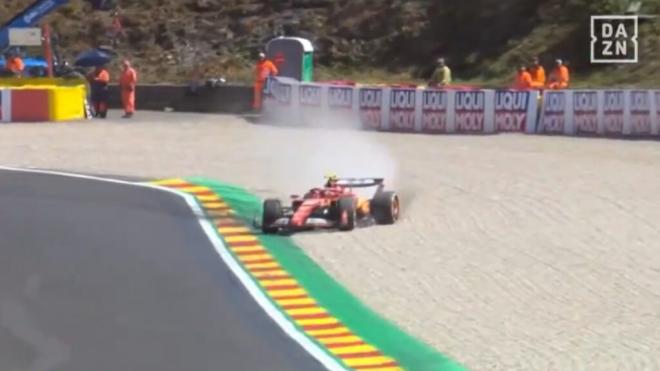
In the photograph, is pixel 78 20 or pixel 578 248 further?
pixel 78 20

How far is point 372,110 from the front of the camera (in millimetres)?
30438

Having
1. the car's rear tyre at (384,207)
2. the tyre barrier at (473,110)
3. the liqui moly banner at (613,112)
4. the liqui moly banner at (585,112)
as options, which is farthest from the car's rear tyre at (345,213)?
the liqui moly banner at (585,112)

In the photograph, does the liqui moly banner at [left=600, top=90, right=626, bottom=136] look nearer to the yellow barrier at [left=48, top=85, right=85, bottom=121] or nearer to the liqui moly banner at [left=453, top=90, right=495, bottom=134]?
the liqui moly banner at [left=453, top=90, right=495, bottom=134]

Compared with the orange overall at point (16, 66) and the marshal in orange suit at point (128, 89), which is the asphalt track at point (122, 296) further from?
the orange overall at point (16, 66)

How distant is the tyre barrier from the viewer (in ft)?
92.0

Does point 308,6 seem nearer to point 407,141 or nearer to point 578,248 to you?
point 407,141

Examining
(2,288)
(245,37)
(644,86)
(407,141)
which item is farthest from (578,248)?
(245,37)

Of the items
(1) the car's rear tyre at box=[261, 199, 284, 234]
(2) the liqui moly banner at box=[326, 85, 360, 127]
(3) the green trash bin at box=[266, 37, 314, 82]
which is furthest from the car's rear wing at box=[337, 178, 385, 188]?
(3) the green trash bin at box=[266, 37, 314, 82]

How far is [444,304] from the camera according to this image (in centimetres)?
1206

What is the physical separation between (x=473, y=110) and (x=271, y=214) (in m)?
14.0

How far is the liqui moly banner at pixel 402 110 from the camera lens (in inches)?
1185

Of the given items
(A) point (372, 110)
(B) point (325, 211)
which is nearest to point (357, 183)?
(B) point (325, 211)

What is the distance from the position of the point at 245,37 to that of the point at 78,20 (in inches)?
283

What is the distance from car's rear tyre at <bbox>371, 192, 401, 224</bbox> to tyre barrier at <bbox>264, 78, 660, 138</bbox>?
1236 cm
